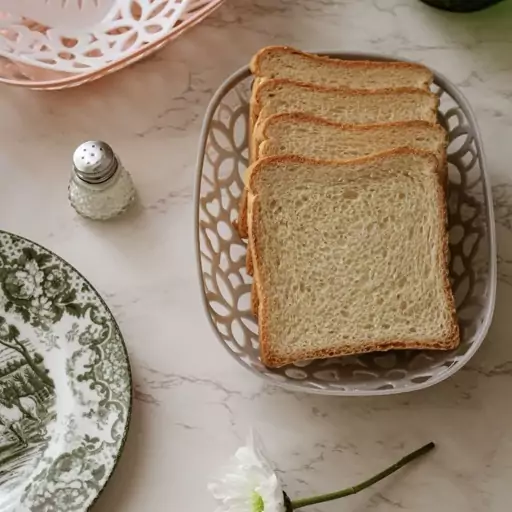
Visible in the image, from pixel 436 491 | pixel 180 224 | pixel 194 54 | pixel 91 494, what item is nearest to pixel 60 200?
pixel 180 224

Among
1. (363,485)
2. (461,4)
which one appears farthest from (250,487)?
(461,4)

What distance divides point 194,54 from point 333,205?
0.37 m

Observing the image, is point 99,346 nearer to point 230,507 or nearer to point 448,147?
point 230,507

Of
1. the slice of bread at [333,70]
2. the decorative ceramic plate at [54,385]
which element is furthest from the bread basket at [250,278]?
the decorative ceramic plate at [54,385]

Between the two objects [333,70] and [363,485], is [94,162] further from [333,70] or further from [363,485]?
[363,485]

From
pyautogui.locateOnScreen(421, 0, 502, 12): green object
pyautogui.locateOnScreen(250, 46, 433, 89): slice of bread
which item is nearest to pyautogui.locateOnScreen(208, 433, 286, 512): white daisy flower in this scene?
pyautogui.locateOnScreen(250, 46, 433, 89): slice of bread

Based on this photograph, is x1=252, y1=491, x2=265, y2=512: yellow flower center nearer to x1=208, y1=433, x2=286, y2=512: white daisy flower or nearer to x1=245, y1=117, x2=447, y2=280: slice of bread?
x1=208, y1=433, x2=286, y2=512: white daisy flower

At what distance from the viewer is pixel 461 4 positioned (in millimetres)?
1292

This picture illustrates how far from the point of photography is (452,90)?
1138 mm

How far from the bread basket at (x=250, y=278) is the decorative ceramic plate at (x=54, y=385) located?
15cm

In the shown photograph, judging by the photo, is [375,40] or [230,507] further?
[375,40]

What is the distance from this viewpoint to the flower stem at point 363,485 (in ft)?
3.26

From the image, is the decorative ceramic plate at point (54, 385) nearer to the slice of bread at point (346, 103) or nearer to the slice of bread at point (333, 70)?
the slice of bread at point (346, 103)

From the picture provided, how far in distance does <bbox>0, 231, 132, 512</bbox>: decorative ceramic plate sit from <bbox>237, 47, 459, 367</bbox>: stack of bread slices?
0.20m
